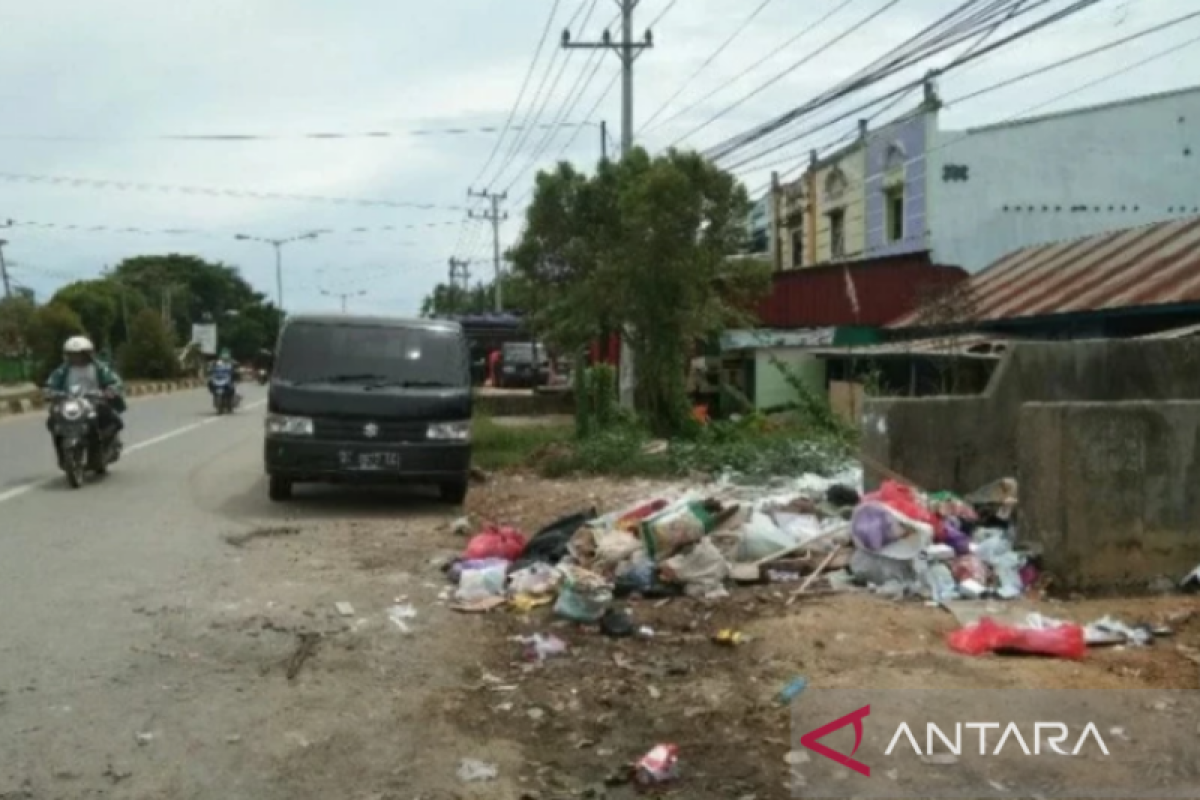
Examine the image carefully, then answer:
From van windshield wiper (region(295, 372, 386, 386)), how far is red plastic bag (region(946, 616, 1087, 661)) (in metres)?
7.31

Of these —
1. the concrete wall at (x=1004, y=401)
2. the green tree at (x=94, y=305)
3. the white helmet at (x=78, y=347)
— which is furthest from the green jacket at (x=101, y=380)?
the green tree at (x=94, y=305)

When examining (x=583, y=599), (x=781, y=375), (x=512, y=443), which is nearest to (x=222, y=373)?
(x=781, y=375)

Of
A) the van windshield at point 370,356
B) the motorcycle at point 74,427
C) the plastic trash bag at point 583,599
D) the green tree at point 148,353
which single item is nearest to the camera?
the plastic trash bag at point 583,599

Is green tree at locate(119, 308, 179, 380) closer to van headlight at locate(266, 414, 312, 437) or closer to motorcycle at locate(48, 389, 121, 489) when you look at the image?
motorcycle at locate(48, 389, 121, 489)

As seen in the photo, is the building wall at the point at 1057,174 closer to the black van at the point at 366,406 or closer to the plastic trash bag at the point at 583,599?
the black van at the point at 366,406

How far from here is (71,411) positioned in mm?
13609

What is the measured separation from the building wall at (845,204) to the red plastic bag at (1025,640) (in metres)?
23.1

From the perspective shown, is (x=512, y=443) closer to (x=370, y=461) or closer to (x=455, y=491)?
(x=455, y=491)

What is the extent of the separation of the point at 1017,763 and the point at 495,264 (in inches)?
2272

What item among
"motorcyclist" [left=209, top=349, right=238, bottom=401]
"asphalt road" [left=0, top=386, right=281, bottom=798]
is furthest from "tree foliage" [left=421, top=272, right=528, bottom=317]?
"asphalt road" [left=0, top=386, right=281, bottom=798]

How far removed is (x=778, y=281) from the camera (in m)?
27.6

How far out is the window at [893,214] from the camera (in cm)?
2700

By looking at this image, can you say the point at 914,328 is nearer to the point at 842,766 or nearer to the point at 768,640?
the point at 768,640

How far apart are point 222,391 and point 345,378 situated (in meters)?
19.5
